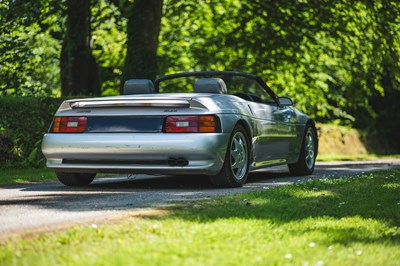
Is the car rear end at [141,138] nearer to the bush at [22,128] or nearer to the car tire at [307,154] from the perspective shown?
the car tire at [307,154]

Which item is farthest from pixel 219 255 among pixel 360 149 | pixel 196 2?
pixel 360 149

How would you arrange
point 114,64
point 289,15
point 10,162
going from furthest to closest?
point 114,64 → point 289,15 → point 10,162

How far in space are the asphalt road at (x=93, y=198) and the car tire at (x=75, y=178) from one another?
Result: 0.31ft

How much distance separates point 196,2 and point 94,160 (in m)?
15.1

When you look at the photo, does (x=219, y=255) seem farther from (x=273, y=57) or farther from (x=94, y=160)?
(x=273, y=57)

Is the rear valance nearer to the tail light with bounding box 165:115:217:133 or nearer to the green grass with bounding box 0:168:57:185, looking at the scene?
the tail light with bounding box 165:115:217:133

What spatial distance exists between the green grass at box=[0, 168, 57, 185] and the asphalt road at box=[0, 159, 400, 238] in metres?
0.90

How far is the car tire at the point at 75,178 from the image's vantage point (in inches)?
375

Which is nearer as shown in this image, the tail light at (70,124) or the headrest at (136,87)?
the tail light at (70,124)

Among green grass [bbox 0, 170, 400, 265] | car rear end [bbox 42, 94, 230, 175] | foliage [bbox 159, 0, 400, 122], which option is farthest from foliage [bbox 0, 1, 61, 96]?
green grass [bbox 0, 170, 400, 265]

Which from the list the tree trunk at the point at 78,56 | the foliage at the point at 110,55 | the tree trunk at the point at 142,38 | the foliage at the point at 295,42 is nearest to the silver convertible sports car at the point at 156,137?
the tree trunk at the point at 142,38

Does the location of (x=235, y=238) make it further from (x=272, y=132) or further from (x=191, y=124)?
(x=272, y=132)

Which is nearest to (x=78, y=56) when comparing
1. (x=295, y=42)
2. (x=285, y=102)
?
(x=295, y=42)

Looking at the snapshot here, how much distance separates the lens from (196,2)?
23.3 metres
